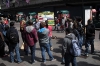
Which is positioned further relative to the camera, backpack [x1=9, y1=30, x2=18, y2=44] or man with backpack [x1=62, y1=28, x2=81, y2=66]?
backpack [x1=9, y1=30, x2=18, y2=44]

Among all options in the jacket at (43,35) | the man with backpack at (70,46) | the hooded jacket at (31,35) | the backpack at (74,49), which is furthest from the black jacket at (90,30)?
the backpack at (74,49)

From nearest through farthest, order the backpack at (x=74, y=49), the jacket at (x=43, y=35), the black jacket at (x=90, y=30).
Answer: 1. the backpack at (x=74, y=49)
2. the jacket at (x=43, y=35)
3. the black jacket at (x=90, y=30)

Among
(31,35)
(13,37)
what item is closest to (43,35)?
(31,35)

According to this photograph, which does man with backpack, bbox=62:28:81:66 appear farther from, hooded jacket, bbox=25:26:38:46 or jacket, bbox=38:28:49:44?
hooded jacket, bbox=25:26:38:46

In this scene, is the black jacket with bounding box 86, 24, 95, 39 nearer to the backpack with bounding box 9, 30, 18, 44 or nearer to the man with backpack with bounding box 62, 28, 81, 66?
the man with backpack with bounding box 62, 28, 81, 66

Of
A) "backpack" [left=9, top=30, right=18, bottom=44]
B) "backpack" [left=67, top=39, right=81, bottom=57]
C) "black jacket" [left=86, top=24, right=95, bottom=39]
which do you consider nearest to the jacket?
"backpack" [left=9, top=30, right=18, bottom=44]

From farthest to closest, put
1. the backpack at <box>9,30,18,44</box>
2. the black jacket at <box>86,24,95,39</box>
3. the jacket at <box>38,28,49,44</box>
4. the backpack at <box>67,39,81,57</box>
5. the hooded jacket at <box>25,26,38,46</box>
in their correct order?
the black jacket at <box>86,24,95,39</box> → the backpack at <box>9,30,18,44</box> → the hooded jacket at <box>25,26,38,46</box> → the jacket at <box>38,28,49,44</box> → the backpack at <box>67,39,81,57</box>

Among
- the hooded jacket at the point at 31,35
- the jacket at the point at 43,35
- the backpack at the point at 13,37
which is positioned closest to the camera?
the jacket at the point at 43,35

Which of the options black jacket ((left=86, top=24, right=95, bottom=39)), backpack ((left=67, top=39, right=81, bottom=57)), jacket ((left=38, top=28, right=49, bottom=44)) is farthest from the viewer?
black jacket ((left=86, top=24, right=95, bottom=39))

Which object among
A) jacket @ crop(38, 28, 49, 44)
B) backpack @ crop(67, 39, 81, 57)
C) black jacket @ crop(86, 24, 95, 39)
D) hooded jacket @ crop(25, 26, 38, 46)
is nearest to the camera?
backpack @ crop(67, 39, 81, 57)

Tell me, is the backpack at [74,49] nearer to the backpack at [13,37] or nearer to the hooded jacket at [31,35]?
the hooded jacket at [31,35]

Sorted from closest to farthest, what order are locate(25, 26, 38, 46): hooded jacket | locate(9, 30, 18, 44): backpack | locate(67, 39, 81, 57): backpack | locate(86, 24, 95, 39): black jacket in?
locate(67, 39, 81, 57): backpack < locate(25, 26, 38, 46): hooded jacket < locate(9, 30, 18, 44): backpack < locate(86, 24, 95, 39): black jacket

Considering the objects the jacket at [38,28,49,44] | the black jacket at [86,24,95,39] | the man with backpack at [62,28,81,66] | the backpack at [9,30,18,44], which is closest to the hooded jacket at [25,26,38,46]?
the jacket at [38,28,49,44]

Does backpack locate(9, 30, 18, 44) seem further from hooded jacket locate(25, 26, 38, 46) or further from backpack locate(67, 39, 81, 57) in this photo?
backpack locate(67, 39, 81, 57)
